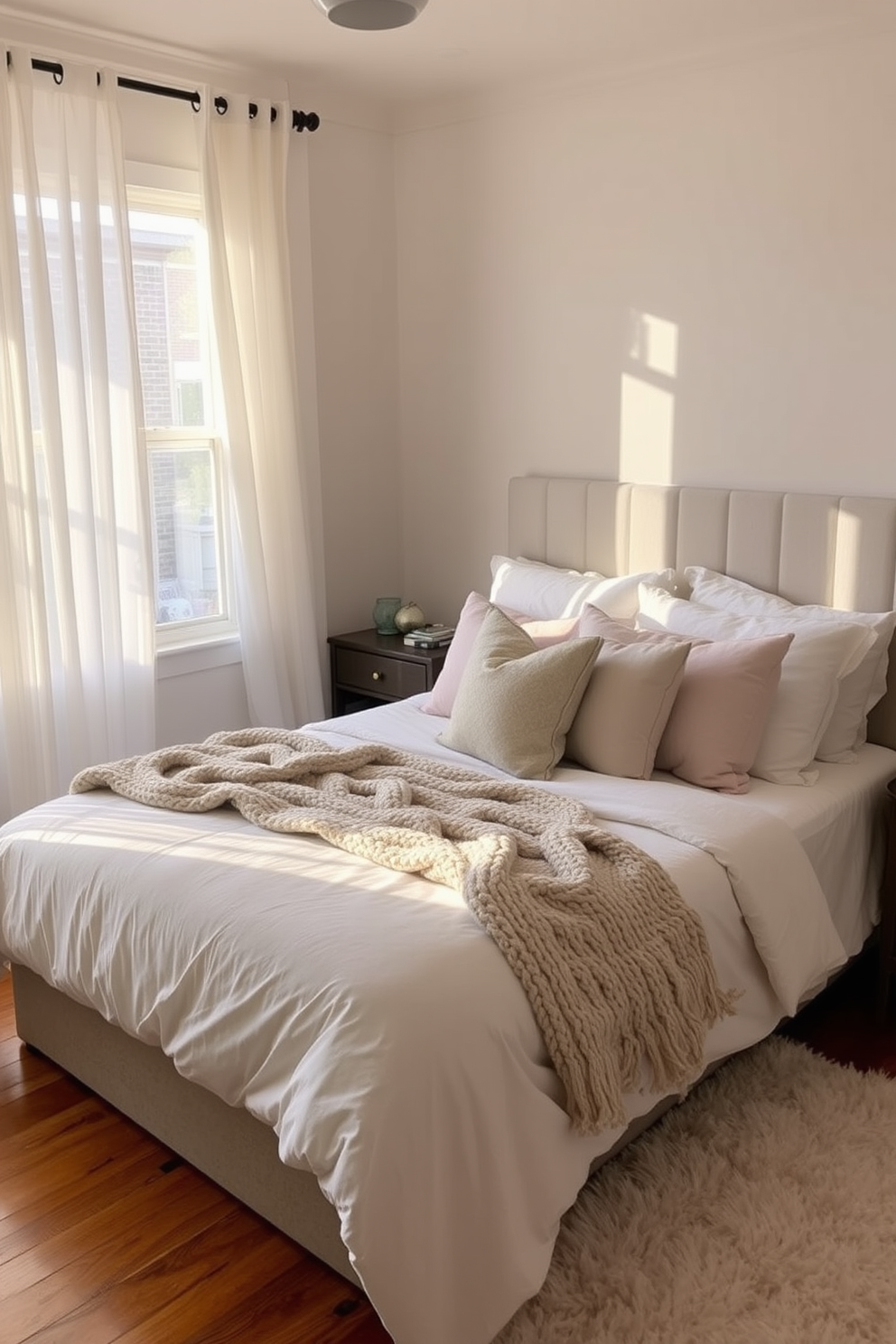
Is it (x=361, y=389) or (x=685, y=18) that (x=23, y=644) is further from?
(x=685, y=18)

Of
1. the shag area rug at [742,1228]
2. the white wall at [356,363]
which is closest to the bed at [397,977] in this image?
the shag area rug at [742,1228]

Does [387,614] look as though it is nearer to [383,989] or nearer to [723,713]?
[723,713]

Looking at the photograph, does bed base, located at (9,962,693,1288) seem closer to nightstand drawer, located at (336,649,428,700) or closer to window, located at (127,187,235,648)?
window, located at (127,187,235,648)

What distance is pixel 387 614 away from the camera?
15.0 feet

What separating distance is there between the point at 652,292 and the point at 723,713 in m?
1.59

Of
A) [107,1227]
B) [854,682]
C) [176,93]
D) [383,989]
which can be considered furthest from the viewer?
[176,93]

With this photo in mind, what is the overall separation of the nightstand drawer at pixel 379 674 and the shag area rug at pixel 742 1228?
1.91 metres

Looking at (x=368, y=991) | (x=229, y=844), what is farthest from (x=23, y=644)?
(x=368, y=991)

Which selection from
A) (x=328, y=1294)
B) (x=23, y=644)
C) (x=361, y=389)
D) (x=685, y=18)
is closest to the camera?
(x=328, y=1294)

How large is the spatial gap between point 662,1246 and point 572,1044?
51 cm

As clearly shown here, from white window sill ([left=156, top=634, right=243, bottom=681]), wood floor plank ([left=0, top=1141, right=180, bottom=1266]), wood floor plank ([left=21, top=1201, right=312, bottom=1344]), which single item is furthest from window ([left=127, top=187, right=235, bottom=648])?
wood floor plank ([left=21, top=1201, right=312, bottom=1344])

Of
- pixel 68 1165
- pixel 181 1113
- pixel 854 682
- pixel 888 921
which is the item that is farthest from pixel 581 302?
pixel 68 1165

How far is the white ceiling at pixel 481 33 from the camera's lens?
3.28 m

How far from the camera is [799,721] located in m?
3.08
